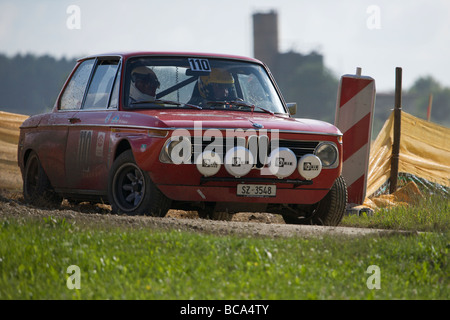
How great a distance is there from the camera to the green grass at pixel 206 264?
20.1 ft

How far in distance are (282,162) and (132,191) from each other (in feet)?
5.22

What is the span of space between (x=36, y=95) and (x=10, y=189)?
14400 centimetres

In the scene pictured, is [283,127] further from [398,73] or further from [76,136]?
[398,73]

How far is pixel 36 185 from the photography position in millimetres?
11875

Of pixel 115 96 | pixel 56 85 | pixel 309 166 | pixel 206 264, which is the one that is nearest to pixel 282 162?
pixel 309 166

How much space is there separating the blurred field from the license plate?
7.66 metres

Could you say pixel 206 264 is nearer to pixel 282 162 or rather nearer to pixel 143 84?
pixel 282 162

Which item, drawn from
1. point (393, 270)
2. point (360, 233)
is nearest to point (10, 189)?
point (360, 233)

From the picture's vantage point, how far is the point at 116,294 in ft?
19.5

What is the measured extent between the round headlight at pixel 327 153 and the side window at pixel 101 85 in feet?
8.28

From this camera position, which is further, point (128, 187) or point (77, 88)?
point (77, 88)

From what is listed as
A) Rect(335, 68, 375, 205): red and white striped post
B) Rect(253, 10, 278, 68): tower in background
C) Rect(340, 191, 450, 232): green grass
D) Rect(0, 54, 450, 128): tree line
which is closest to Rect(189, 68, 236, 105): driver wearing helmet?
Rect(340, 191, 450, 232): green grass

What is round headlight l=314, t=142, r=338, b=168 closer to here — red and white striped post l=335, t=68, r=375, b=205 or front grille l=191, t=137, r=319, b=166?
front grille l=191, t=137, r=319, b=166

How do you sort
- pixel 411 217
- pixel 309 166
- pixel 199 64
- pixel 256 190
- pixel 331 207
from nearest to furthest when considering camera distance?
pixel 256 190
pixel 309 166
pixel 331 207
pixel 199 64
pixel 411 217
